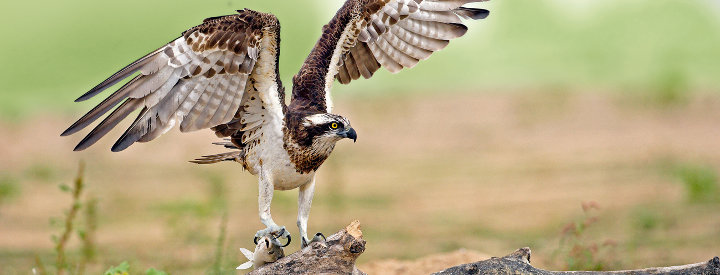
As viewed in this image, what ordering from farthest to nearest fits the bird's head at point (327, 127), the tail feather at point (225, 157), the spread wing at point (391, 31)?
the spread wing at point (391, 31), the tail feather at point (225, 157), the bird's head at point (327, 127)

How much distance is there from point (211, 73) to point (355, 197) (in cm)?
965

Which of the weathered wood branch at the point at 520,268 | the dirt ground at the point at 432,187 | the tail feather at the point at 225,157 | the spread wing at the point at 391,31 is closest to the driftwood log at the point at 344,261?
A: the weathered wood branch at the point at 520,268

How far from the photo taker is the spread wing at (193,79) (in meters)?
5.59

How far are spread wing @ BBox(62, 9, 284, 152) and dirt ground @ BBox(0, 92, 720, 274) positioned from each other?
1631mm

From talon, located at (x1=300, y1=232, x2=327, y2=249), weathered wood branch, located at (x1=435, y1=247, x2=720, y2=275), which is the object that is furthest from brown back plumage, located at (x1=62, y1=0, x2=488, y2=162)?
weathered wood branch, located at (x1=435, y1=247, x2=720, y2=275)

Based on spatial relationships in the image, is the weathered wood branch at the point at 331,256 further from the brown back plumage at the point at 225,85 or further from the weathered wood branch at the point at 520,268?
the brown back plumage at the point at 225,85

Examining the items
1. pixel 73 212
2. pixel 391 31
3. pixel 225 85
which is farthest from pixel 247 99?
pixel 391 31

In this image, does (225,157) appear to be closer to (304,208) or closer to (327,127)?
(304,208)

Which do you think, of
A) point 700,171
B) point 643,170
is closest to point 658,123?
point 643,170

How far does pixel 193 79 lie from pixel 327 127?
2.97ft

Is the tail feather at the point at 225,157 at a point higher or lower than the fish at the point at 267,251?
higher

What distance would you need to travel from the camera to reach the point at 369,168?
17.9 m

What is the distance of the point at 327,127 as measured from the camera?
19.4 feet

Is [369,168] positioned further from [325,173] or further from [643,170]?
[643,170]
